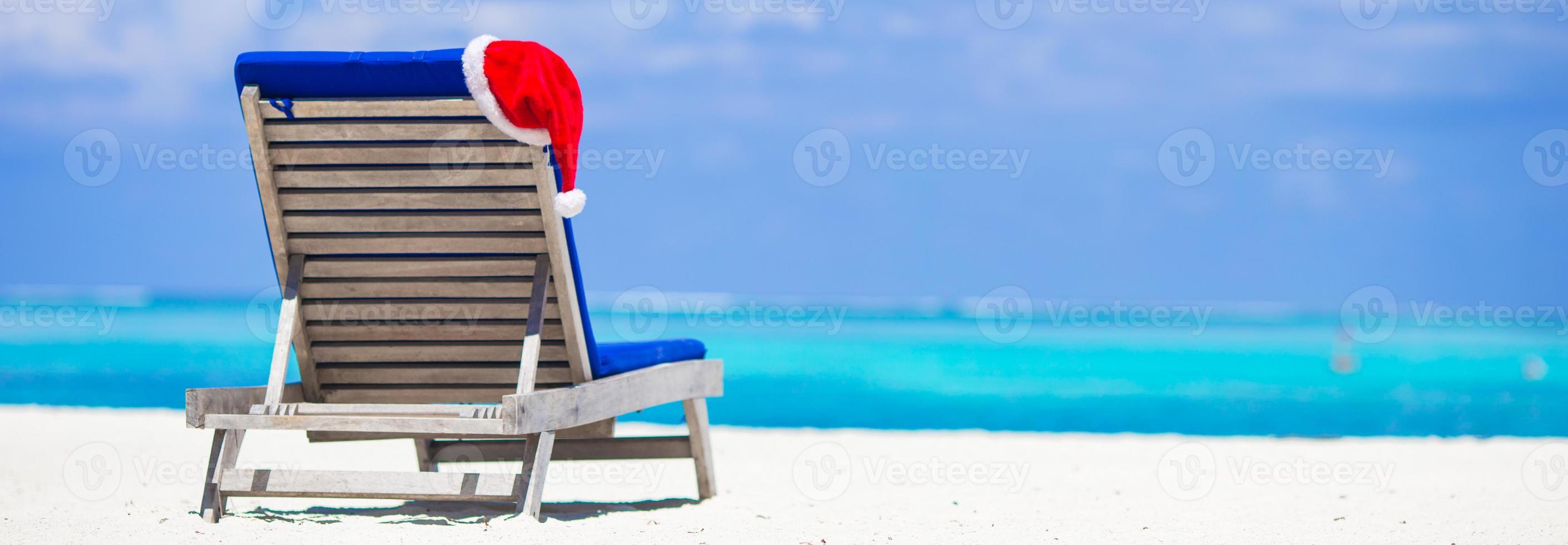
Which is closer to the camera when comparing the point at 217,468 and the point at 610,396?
the point at 217,468

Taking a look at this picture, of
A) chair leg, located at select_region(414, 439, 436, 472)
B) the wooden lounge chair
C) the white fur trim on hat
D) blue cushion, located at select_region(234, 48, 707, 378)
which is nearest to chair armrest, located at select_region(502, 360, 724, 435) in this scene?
the wooden lounge chair

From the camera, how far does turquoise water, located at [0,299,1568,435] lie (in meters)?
14.6

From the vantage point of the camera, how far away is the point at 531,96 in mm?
3502

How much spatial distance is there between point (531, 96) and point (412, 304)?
1.05m

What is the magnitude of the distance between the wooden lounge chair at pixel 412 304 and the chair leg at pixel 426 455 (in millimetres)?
802

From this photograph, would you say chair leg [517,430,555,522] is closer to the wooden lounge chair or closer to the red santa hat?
the wooden lounge chair

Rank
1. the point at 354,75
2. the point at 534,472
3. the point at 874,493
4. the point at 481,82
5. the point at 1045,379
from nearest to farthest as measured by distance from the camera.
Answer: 1. the point at 481,82
2. the point at 354,75
3. the point at 534,472
4. the point at 874,493
5. the point at 1045,379

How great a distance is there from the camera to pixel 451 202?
3.91 m

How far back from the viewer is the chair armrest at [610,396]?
145 inches

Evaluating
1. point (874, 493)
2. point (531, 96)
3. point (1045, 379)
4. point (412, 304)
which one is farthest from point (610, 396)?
point (1045, 379)

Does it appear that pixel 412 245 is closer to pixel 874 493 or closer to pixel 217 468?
pixel 217 468

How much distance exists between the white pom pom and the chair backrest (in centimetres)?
5

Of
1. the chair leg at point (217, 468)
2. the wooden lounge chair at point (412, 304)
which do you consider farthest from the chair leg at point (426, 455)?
the chair leg at point (217, 468)

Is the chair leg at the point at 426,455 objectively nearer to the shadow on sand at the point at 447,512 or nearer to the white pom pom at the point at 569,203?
the shadow on sand at the point at 447,512
